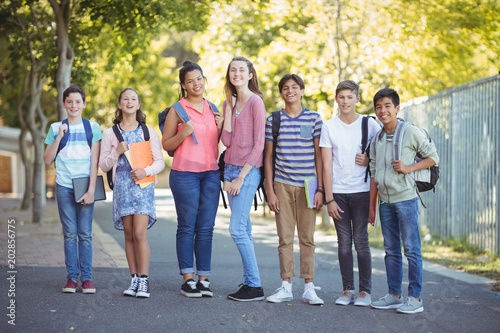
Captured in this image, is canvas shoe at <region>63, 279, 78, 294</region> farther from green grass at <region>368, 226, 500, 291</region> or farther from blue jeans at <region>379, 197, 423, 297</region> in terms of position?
green grass at <region>368, 226, 500, 291</region>

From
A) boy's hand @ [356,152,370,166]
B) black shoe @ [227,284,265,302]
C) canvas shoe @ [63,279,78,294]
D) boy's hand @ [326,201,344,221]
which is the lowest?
black shoe @ [227,284,265,302]

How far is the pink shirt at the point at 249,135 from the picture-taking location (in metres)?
5.62

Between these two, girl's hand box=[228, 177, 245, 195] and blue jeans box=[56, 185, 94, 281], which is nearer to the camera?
girl's hand box=[228, 177, 245, 195]

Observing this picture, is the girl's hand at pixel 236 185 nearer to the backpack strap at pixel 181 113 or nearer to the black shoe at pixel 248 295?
the backpack strap at pixel 181 113

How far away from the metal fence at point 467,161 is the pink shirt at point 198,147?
5111mm

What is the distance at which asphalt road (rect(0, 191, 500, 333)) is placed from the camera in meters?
4.83

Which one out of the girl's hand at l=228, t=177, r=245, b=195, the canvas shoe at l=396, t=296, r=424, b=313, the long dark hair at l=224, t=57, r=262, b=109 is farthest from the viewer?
the long dark hair at l=224, t=57, r=262, b=109

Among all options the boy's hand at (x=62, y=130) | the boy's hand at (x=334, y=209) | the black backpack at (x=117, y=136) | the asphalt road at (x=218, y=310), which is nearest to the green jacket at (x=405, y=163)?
the boy's hand at (x=334, y=209)

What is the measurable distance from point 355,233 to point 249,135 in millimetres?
1294

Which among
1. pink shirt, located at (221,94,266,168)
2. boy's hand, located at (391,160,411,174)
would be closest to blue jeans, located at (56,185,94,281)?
pink shirt, located at (221,94,266,168)

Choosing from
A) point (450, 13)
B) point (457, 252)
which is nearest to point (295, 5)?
point (450, 13)

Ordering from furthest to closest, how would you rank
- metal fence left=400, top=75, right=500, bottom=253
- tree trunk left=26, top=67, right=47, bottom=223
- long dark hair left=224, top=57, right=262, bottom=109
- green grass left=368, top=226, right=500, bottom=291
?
1. tree trunk left=26, top=67, right=47, bottom=223
2. metal fence left=400, top=75, right=500, bottom=253
3. green grass left=368, top=226, right=500, bottom=291
4. long dark hair left=224, top=57, right=262, bottom=109

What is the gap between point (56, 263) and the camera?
7.84 m

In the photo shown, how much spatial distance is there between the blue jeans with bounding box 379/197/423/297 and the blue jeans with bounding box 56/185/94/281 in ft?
8.82
